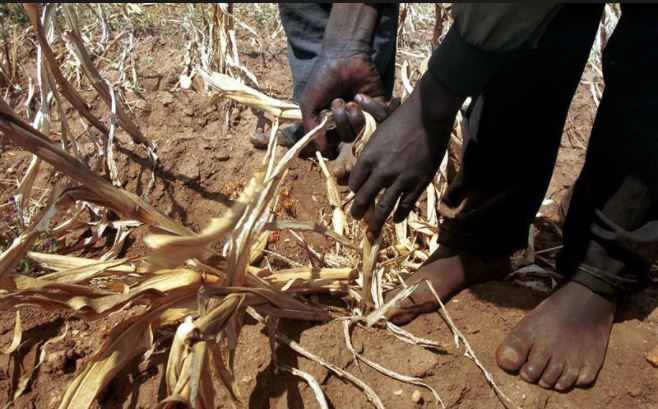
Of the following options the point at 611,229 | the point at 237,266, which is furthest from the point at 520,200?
the point at 237,266

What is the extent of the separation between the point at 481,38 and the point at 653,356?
89cm

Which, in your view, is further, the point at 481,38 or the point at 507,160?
the point at 507,160

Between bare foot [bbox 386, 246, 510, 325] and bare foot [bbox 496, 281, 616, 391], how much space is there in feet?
0.60

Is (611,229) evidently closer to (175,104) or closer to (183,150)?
(183,150)

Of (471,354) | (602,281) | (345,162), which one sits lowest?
→ (471,354)

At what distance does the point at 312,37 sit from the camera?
2018 mm

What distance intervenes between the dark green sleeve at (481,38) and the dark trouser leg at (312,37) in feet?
3.07

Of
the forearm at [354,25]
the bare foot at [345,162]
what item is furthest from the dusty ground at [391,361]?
the forearm at [354,25]

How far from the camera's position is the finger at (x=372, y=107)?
1.40m

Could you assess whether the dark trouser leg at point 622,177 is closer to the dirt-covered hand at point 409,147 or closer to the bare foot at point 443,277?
the bare foot at point 443,277

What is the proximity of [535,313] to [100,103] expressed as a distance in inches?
71.6

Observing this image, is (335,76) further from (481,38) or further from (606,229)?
(606,229)

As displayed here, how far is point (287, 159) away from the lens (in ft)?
3.46

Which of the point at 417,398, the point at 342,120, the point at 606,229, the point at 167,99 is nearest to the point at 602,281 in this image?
the point at 606,229
